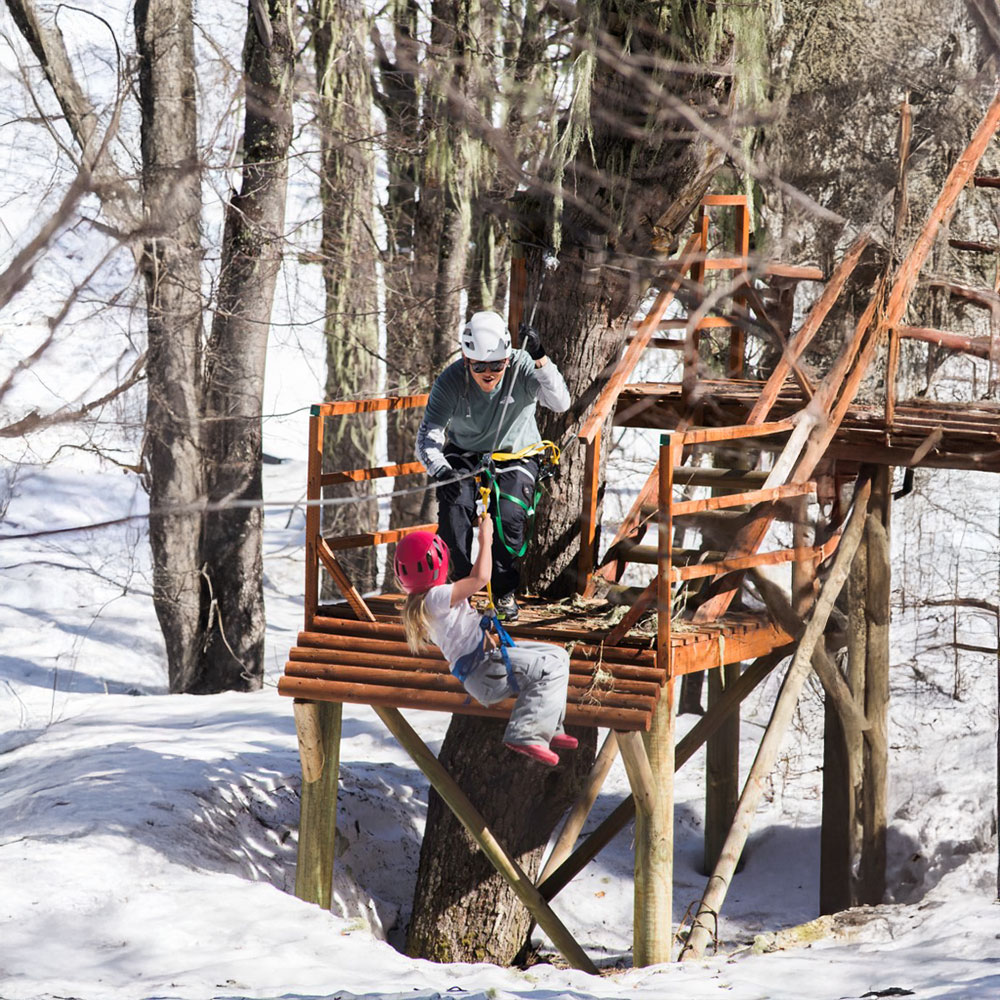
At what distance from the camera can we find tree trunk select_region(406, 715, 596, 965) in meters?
7.51

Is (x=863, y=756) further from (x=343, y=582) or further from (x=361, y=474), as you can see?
(x=361, y=474)

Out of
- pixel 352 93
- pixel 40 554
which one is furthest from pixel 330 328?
pixel 40 554

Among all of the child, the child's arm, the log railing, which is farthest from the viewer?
the log railing

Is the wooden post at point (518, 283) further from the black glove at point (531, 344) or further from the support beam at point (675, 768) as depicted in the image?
the support beam at point (675, 768)

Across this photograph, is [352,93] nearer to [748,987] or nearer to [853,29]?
[853,29]

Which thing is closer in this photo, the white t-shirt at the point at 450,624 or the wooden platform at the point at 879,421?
the white t-shirt at the point at 450,624

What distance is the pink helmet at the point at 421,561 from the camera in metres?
5.11

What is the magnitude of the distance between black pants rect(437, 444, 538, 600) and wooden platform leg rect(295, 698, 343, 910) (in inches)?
47.6

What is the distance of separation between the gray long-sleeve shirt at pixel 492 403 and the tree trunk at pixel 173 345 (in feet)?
18.2

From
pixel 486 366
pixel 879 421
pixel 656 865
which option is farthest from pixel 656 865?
pixel 879 421

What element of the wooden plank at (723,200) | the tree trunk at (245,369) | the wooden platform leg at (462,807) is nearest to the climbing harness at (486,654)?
the wooden platform leg at (462,807)

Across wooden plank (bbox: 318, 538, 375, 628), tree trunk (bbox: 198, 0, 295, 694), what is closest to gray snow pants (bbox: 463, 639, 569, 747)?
wooden plank (bbox: 318, 538, 375, 628)

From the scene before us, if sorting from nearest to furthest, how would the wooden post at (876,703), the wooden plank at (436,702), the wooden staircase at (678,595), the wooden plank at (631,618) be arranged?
1. the wooden plank at (436,702)
2. the wooden plank at (631,618)
3. the wooden staircase at (678,595)
4. the wooden post at (876,703)

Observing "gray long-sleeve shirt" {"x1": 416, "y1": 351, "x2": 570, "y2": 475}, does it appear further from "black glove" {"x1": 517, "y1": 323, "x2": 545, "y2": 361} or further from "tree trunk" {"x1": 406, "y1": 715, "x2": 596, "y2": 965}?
"tree trunk" {"x1": 406, "y1": 715, "x2": 596, "y2": 965}
